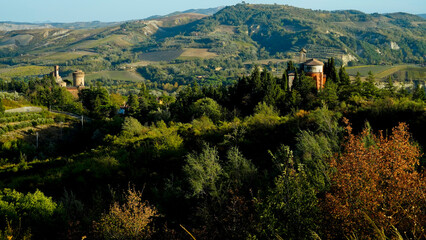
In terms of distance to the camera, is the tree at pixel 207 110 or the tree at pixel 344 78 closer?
the tree at pixel 344 78

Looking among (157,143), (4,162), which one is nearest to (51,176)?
(157,143)

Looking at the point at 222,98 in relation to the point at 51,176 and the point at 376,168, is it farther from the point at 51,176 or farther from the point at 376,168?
the point at 376,168

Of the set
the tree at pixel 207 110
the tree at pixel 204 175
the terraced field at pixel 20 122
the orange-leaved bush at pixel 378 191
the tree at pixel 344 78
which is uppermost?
the tree at pixel 344 78

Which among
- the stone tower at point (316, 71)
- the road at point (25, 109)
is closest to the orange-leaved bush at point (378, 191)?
the stone tower at point (316, 71)

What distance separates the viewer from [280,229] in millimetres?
12398

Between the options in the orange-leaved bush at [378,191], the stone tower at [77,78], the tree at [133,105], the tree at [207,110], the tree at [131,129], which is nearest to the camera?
the orange-leaved bush at [378,191]

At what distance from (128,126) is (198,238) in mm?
31749

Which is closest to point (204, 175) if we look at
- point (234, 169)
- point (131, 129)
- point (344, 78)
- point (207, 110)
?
point (234, 169)

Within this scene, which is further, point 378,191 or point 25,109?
point 25,109

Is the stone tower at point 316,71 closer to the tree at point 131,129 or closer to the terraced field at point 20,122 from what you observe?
the tree at point 131,129

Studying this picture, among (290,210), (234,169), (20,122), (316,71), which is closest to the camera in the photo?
(290,210)

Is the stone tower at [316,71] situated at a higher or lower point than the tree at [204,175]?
higher

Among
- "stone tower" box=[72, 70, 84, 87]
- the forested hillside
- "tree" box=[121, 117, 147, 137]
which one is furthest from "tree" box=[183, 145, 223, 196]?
"stone tower" box=[72, 70, 84, 87]

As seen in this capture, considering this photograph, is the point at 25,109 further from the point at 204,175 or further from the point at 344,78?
the point at 344,78
